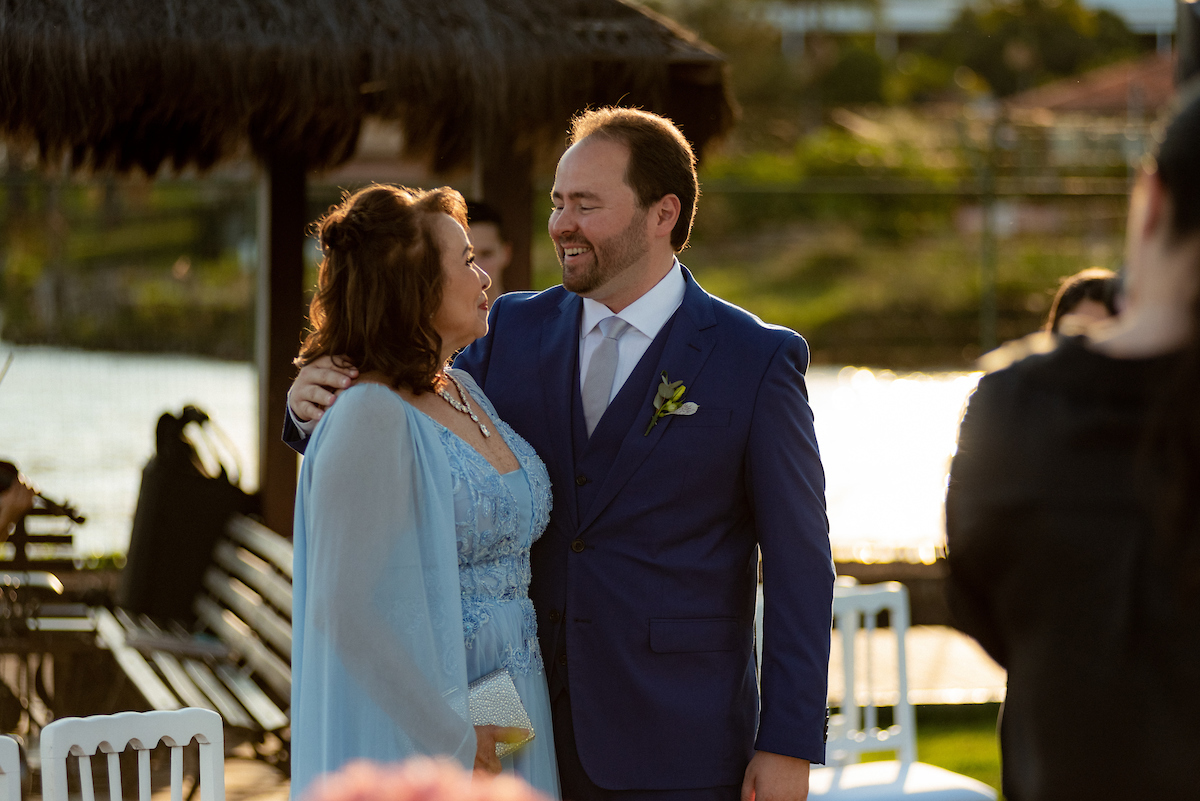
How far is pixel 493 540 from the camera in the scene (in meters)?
2.48

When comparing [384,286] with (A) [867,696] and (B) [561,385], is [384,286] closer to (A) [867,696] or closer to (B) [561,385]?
(B) [561,385]

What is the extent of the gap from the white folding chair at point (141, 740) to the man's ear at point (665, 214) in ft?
4.42

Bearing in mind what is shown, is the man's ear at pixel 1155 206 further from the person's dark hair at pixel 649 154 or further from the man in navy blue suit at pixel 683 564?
the person's dark hair at pixel 649 154

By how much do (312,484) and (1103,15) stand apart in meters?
51.1

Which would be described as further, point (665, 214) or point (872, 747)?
point (872, 747)

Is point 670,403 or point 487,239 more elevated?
point 487,239

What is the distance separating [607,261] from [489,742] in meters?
1.01

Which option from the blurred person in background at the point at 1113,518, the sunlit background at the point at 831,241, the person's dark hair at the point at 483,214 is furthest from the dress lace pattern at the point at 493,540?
the sunlit background at the point at 831,241

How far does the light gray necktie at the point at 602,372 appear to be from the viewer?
9.20 ft

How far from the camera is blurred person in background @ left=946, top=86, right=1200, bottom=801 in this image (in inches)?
52.3

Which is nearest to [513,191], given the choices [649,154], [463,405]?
[649,154]

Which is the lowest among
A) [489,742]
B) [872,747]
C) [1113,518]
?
[872,747]

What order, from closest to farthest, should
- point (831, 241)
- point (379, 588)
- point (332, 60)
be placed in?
point (379, 588) < point (332, 60) < point (831, 241)

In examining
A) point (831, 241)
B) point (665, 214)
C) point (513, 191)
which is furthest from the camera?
point (831, 241)
